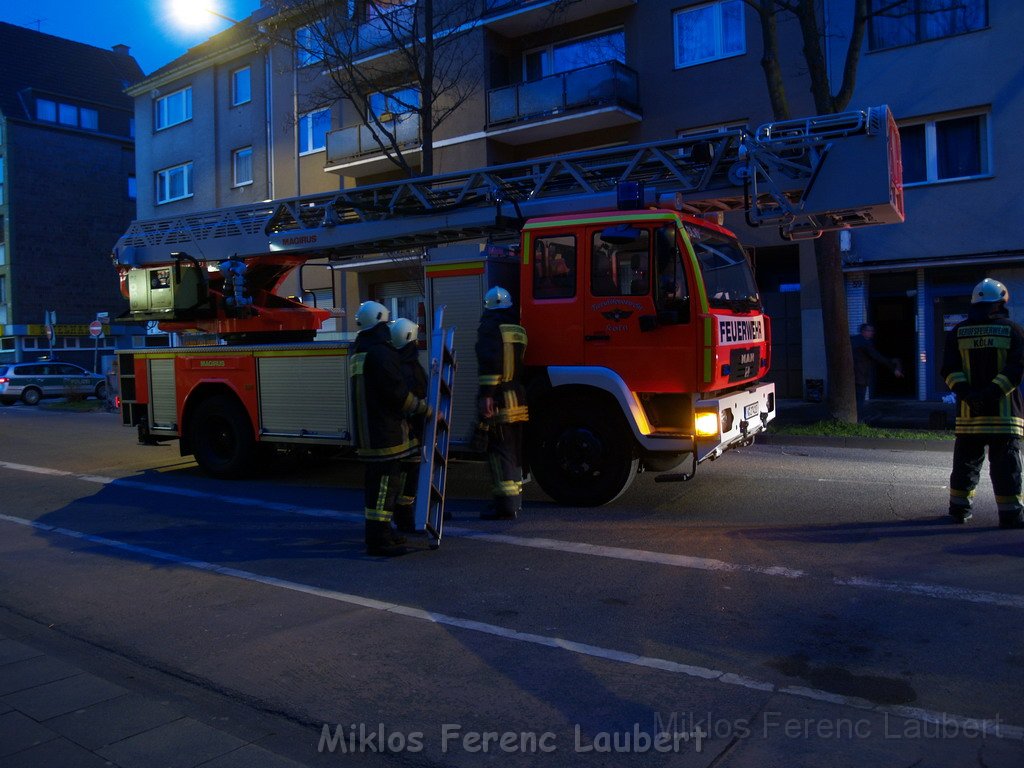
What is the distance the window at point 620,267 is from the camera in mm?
7281

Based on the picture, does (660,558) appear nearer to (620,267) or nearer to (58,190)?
(620,267)

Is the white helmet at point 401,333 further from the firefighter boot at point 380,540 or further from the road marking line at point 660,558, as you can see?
the road marking line at point 660,558

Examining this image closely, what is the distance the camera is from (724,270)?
779 centimetres

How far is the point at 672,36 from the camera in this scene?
64.5ft

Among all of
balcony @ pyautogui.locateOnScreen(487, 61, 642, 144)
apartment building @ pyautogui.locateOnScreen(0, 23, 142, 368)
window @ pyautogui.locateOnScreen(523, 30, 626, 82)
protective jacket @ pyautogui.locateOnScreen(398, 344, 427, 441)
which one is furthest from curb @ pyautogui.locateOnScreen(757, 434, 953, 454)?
apartment building @ pyautogui.locateOnScreen(0, 23, 142, 368)

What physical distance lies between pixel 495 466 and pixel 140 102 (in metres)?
31.1

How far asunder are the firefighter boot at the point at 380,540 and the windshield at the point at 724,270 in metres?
3.27

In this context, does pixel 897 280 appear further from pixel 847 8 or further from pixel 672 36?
pixel 672 36

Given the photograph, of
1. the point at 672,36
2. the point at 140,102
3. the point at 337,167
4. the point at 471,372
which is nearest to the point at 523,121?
the point at 672,36

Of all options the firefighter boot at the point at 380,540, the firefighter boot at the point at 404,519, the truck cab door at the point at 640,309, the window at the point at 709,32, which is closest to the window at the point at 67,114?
the window at the point at 709,32

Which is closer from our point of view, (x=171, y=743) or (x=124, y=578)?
(x=171, y=743)

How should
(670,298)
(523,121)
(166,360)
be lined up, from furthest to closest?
(523,121) → (166,360) → (670,298)

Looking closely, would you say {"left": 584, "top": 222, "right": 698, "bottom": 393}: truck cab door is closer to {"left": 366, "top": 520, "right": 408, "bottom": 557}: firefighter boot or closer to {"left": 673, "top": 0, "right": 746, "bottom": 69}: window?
{"left": 366, "top": 520, "right": 408, "bottom": 557}: firefighter boot

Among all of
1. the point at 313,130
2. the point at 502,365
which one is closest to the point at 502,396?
the point at 502,365
